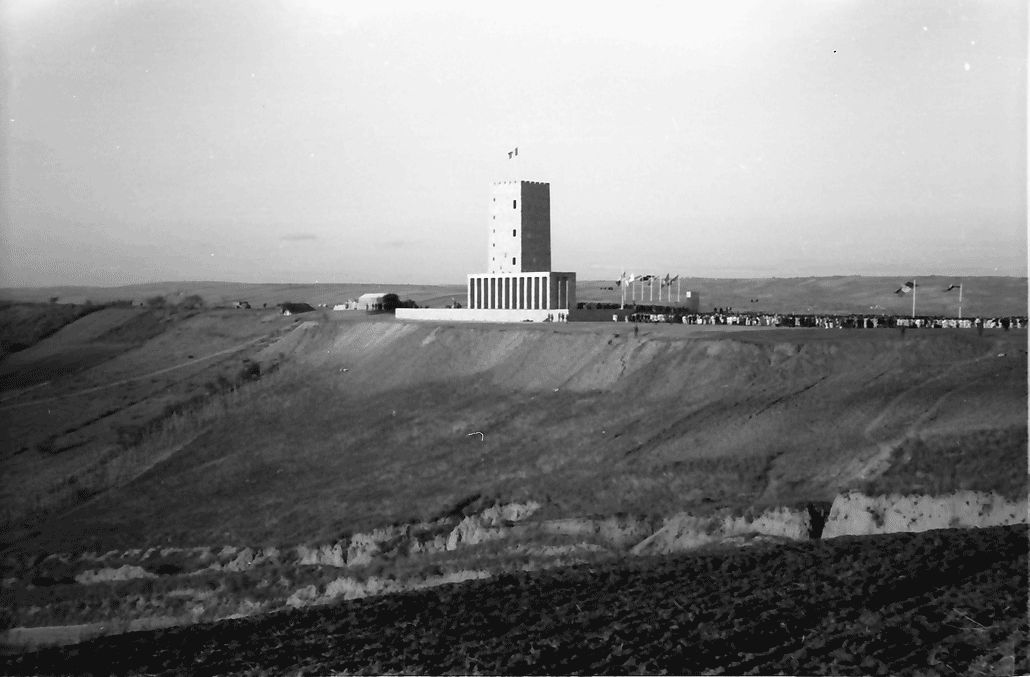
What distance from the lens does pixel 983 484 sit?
26109 mm

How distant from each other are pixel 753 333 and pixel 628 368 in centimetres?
531

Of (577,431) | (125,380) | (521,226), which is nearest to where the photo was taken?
(577,431)

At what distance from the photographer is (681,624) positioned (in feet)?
57.9

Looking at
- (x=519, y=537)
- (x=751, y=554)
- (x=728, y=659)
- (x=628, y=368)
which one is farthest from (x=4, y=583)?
(x=728, y=659)

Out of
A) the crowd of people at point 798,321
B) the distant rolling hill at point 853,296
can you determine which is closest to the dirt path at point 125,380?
the crowd of people at point 798,321

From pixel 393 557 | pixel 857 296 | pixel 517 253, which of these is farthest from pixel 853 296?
pixel 393 557

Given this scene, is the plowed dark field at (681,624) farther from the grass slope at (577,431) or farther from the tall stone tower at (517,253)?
the tall stone tower at (517,253)

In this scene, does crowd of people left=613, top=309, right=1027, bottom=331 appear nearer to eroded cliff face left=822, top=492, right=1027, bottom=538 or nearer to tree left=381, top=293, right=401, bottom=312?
eroded cliff face left=822, top=492, right=1027, bottom=538

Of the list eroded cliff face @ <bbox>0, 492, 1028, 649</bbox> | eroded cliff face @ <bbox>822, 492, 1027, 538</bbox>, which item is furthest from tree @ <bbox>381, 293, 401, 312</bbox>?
eroded cliff face @ <bbox>822, 492, 1027, 538</bbox>

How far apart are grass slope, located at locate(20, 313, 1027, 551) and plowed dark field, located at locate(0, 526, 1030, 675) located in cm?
712

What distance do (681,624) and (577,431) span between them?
78.2 feet

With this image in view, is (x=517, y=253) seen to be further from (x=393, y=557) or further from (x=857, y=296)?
(x=857, y=296)

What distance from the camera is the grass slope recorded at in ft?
106

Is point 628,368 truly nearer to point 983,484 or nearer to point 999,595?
point 983,484
